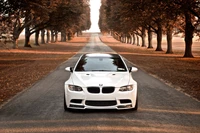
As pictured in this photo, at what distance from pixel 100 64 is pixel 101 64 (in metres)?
0.03

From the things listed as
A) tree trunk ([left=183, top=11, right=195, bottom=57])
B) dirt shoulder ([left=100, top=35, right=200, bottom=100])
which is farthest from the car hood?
tree trunk ([left=183, top=11, right=195, bottom=57])

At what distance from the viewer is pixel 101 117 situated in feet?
25.3

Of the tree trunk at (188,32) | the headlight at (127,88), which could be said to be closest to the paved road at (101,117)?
the headlight at (127,88)

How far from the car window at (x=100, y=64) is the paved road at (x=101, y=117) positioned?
4.13 feet

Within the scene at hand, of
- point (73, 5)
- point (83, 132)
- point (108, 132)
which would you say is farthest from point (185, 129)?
point (73, 5)

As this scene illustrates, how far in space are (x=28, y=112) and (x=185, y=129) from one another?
4.00m

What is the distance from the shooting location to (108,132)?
640 centimetres

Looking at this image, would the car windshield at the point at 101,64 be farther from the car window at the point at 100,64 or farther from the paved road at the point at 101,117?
the paved road at the point at 101,117

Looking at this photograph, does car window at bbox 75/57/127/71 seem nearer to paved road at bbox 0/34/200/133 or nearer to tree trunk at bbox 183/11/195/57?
paved road at bbox 0/34/200/133

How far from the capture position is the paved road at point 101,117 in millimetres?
6730

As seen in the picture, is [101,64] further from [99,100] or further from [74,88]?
[99,100]

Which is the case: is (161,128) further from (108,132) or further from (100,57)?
(100,57)

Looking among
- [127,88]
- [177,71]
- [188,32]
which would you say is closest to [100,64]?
[127,88]

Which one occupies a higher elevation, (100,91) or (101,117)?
(100,91)
